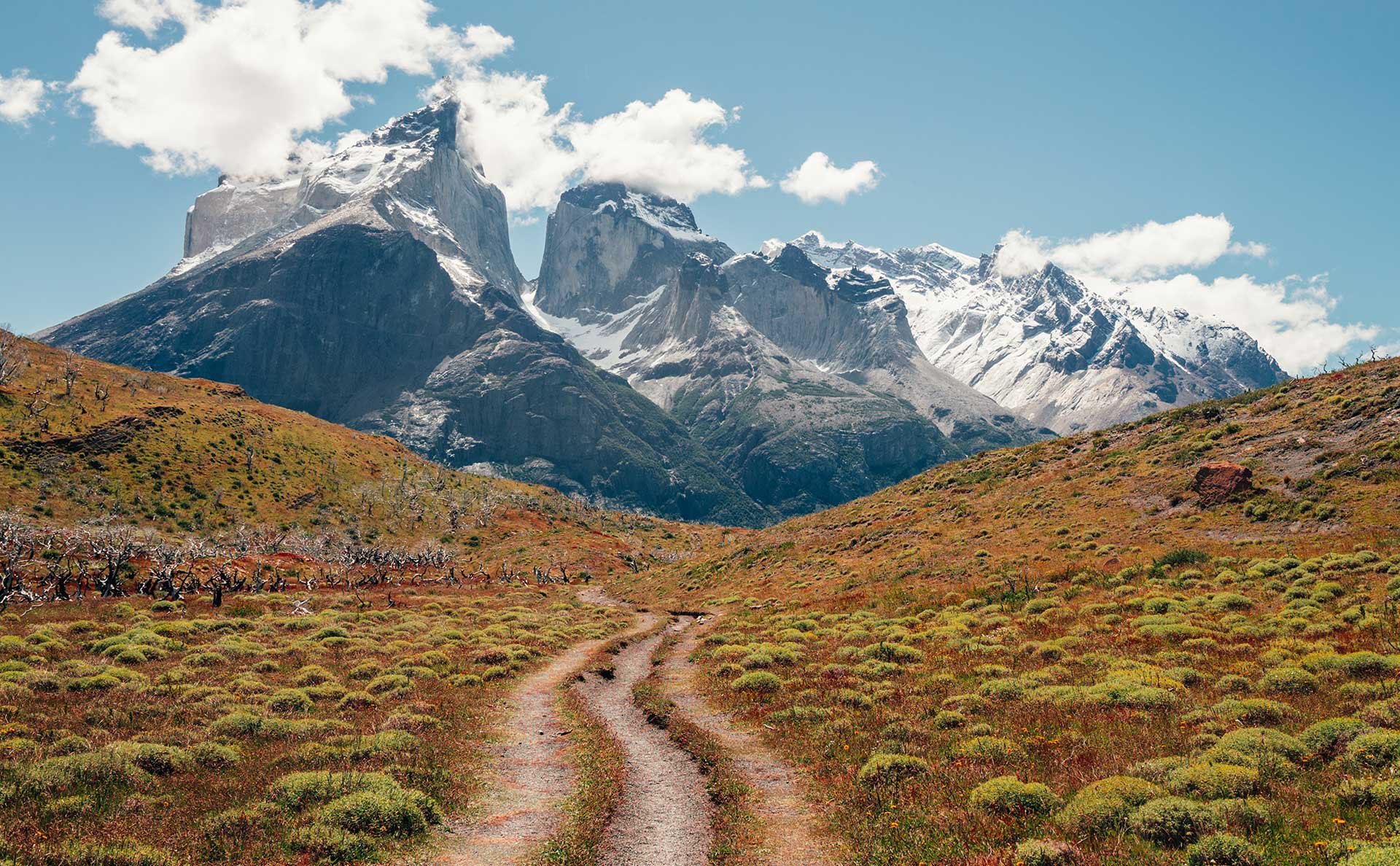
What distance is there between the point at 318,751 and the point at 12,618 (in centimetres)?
3102

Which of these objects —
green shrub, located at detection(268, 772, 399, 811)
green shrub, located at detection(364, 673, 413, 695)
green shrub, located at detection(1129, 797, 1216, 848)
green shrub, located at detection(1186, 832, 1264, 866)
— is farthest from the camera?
green shrub, located at detection(364, 673, 413, 695)

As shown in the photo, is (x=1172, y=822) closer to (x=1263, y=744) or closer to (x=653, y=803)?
(x=1263, y=744)

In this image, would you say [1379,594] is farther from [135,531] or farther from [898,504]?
[135,531]

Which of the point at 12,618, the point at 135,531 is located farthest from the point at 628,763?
the point at 135,531

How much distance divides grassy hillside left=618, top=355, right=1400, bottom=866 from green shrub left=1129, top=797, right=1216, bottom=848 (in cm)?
4

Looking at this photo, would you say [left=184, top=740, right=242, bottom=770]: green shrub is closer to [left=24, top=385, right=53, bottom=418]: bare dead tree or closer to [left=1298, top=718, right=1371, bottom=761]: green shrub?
[left=1298, top=718, right=1371, bottom=761]: green shrub

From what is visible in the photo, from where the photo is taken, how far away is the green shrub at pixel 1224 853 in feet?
38.2

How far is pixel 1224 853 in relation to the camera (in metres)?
11.8

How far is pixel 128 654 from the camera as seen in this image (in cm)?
3011

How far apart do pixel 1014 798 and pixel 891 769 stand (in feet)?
11.0

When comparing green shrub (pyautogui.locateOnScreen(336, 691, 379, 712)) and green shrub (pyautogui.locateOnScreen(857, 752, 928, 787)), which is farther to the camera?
green shrub (pyautogui.locateOnScreen(336, 691, 379, 712))

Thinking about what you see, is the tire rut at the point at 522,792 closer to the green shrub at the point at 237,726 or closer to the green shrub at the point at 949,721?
the green shrub at the point at 237,726

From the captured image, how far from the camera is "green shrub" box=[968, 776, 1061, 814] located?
14.8 meters

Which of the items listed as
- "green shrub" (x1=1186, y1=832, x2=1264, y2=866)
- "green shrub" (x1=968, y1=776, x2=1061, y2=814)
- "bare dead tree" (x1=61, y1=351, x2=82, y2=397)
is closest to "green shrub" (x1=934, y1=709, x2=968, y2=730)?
"green shrub" (x1=968, y1=776, x2=1061, y2=814)
